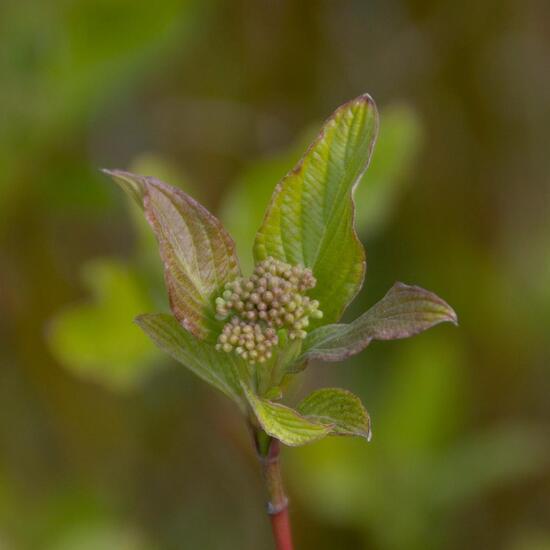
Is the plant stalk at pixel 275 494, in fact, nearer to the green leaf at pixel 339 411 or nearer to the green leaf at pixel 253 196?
the green leaf at pixel 339 411

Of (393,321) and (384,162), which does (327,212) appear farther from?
(384,162)

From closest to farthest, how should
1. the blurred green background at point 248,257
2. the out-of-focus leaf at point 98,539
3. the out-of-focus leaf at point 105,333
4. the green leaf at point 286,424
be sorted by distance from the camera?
the green leaf at point 286,424, the out-of-focus leaf at point 105,333, the out-of-focus leaf at point 98,539, the blurred green background at point 248,257

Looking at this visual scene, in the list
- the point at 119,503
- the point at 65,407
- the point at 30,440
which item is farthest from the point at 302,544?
Answer: the point at 30,440

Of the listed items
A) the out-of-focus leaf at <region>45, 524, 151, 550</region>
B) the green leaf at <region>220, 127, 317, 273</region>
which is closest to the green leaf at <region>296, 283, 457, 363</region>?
the green leaf at <region>220, 127, 317, 273</region>

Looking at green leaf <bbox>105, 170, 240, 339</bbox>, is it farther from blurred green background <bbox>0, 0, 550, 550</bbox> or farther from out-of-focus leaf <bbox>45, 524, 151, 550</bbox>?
out-of-focus leaf <bbox>45, 524, 151, 550</bbox>

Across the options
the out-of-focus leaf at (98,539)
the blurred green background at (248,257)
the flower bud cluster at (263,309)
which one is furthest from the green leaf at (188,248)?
the out-of-focus leaf at (98,539)
